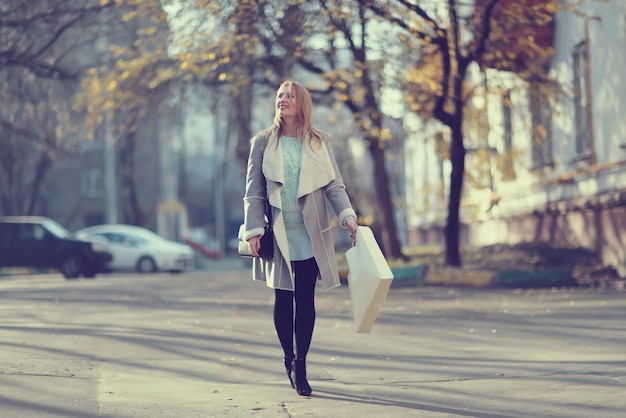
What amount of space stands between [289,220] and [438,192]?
1753 cm

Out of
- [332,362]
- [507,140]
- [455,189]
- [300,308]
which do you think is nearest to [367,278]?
[300,308]

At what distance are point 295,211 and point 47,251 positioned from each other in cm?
2368

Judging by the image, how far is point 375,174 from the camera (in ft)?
77.3

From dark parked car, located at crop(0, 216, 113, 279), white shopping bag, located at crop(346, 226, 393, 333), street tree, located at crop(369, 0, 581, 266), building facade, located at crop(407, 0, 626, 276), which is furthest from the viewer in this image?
dark parked car, located at crop(0, 216, 113, 279)

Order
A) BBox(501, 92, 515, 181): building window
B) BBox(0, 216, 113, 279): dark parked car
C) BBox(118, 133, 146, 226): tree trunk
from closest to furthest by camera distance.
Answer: BBox(501, 92, 515, 181): building window
BBox(0, 216, 113, 279): dark parked car
BBox(118, 133, 146, 226): tree trunk

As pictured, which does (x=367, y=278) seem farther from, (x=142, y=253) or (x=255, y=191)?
(x=142, y=253)

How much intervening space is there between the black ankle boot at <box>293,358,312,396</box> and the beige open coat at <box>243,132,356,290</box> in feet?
1.47

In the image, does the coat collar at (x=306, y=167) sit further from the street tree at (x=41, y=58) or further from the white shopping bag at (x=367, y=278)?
the street tree at (x=41, y=58)

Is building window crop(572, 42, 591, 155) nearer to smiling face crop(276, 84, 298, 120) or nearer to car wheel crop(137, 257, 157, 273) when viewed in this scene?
smiling face crop(276, 84, 298, 120)

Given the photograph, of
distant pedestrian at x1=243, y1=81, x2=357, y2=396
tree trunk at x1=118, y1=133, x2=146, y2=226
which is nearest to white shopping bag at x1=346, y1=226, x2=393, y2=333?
distant pedestrian at x1=243, y1=81, x2=357, y2=396

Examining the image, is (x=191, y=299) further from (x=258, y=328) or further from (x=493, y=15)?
(x=493, y=15)

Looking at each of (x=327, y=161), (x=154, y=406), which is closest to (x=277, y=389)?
(x=154, y=406)

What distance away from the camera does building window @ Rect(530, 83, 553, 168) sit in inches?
807

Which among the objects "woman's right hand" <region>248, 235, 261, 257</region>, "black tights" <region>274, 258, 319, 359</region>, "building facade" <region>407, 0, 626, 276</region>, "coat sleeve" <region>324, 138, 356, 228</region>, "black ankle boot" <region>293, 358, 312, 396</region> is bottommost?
"black ankle boot" <region>293, 358, 312, 396</region>
